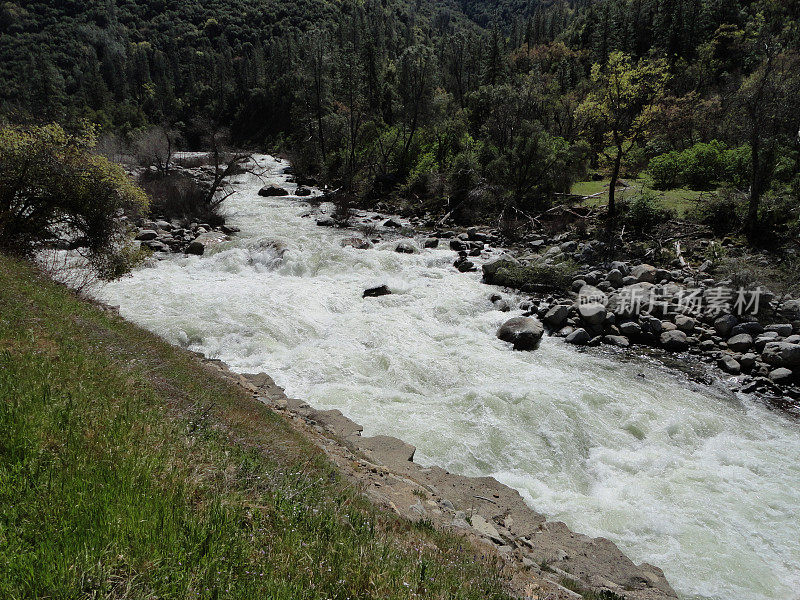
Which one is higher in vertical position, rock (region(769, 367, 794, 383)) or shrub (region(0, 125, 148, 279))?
shrub (region(0, 125, 148, 279))

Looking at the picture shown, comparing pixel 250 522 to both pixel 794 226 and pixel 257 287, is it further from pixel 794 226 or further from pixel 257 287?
pixel 794 226

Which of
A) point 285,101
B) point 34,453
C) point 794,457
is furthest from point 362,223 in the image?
point 285,101

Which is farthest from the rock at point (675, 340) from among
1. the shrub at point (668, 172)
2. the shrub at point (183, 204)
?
the shrub at point (183, 204)

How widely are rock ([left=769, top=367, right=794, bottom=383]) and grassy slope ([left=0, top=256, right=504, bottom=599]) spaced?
1254 cm

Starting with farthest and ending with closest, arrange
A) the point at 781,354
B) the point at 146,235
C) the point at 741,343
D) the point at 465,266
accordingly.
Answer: the point at 146,235 → the point at 465,266 → the point at 741,343 → the point at 781,354

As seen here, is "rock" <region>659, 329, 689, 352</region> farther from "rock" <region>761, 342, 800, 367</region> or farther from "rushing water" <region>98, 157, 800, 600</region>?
"rock" <region>761, 342, 800, 367</region>

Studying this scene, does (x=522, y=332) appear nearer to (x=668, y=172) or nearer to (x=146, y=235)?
(x=146, y=235)

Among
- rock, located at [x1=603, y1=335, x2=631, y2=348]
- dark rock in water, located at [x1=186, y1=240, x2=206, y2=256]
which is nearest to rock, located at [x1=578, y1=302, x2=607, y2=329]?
rock, located at [x1=603, y1=335, x2=631, y2=348]

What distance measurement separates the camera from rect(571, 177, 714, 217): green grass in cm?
2364

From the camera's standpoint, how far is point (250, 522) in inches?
144

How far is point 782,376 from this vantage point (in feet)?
39.3

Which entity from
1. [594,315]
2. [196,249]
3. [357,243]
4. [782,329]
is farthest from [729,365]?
[196,249]

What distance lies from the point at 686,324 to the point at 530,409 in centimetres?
827

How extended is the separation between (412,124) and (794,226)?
104ft
